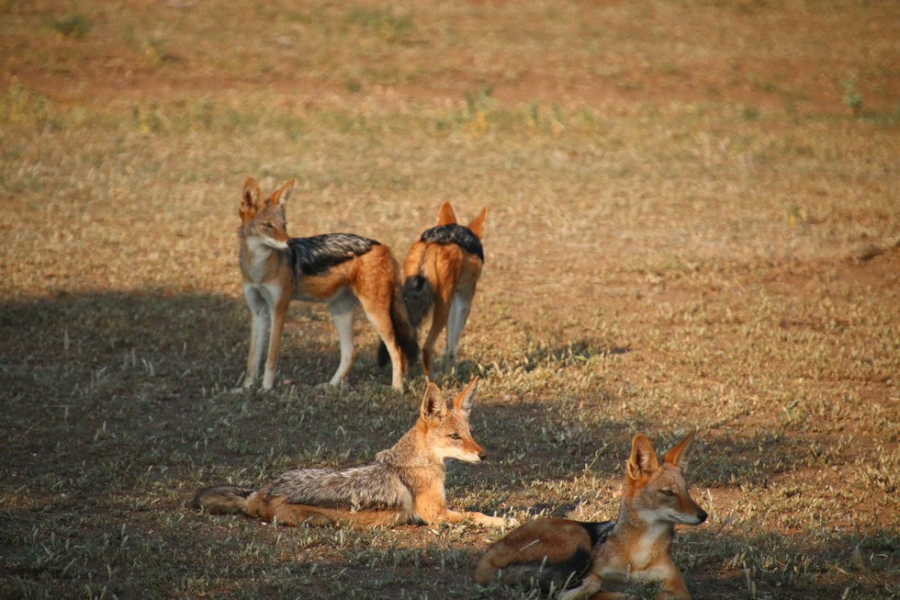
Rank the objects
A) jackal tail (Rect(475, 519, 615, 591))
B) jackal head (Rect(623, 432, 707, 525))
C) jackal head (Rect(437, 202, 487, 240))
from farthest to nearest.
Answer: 1. jackal head (Rect(437, 202, 487, 240))
2. jackal tail (Rect(475, 519, 615, 591))
3. jackal head (Rect(623, 432, 707, 525))

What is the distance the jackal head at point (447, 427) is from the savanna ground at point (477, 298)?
0.54 meters

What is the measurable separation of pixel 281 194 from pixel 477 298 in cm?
348

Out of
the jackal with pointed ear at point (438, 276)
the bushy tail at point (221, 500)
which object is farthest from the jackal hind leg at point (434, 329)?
the bushy tail at point (221, 500)

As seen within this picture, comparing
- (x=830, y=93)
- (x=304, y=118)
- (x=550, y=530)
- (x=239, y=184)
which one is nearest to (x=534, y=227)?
(x=239, y=184)

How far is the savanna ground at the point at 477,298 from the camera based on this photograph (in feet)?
20.4

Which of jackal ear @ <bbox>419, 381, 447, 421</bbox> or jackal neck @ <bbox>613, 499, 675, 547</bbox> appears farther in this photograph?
jackal ear @ <bbox>419, 381, 447, 421</bbox>

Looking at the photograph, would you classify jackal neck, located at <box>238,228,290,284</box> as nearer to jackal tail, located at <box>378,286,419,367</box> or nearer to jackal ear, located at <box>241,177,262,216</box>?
jackal ear, located at <box>241,177,262,216</box>

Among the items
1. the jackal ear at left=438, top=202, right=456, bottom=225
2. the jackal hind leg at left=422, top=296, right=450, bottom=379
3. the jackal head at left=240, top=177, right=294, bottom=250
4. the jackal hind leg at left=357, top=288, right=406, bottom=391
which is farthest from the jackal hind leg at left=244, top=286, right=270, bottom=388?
the jackal ear at left=438, top=202, right=456, bottom=225

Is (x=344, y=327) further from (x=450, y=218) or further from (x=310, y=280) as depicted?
(x=450, y=218)

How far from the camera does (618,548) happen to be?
Result: 5.37m

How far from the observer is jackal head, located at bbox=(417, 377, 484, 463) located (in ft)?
21.2

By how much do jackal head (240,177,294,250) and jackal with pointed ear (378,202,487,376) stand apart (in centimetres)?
134

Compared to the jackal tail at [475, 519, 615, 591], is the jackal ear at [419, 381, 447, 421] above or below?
above

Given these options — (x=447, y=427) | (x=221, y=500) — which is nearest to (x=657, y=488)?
(x=447, y=427)
